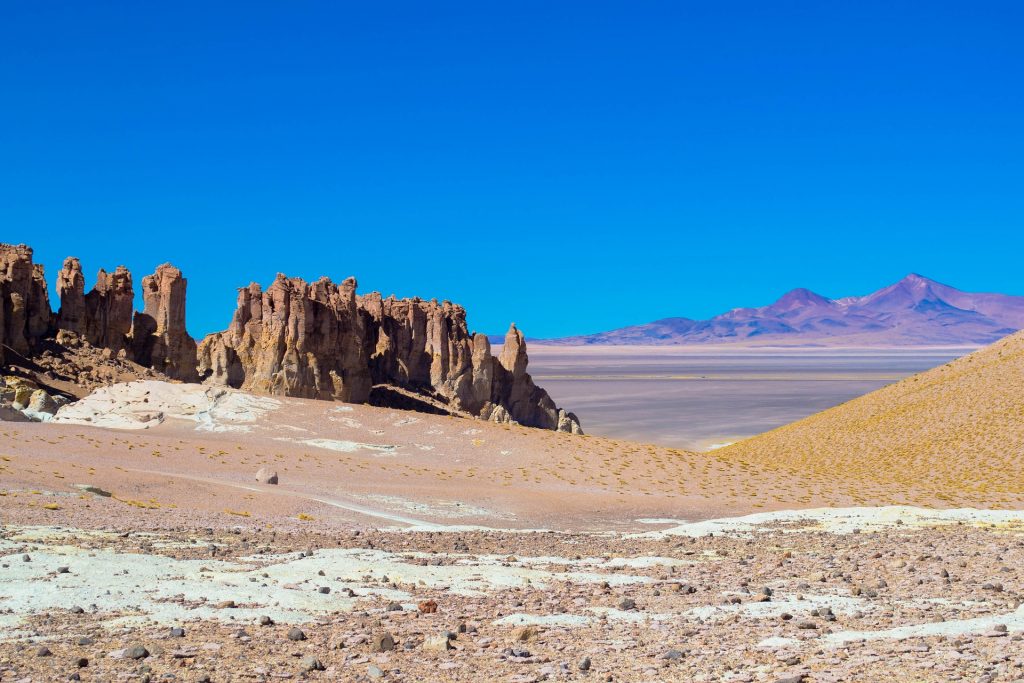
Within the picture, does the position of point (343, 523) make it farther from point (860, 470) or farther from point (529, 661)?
point (860, 470)

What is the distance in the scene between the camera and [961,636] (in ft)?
28.7

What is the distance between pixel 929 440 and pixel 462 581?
1467 inches

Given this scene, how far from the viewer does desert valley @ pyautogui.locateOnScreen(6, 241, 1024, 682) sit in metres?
8.66

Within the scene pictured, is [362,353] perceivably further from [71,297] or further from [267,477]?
[267,477]

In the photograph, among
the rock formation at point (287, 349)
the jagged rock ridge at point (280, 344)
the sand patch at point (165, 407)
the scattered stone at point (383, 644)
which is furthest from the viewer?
the rock formation at point (287, 349)

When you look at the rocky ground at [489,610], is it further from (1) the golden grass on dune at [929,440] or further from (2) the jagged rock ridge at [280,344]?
(2) the jagged rock ridge at [280,344]

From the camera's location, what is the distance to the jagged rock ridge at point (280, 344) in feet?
151

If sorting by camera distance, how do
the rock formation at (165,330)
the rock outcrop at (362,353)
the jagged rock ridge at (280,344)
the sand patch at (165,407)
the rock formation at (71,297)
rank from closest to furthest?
the sand patch at (165,407), the jagged rock ridge at (280,344), the rock formation at (71,297), the rock formation at (165,330), the rock outcrop at (362,353)

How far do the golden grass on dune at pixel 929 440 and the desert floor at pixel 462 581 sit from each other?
8503mm

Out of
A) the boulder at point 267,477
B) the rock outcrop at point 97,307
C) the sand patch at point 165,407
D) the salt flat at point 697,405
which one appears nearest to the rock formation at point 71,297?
the rock outcrop at point 97,307

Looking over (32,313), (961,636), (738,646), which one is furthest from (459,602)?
(32,313)

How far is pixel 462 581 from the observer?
477 inches

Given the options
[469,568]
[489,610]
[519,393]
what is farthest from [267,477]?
[519,393]

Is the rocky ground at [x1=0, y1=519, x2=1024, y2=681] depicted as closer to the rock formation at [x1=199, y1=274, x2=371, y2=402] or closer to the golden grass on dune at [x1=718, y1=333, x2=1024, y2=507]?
the golden grass on dune at [x1=718, y1=333, x2=1024, y2=507]
